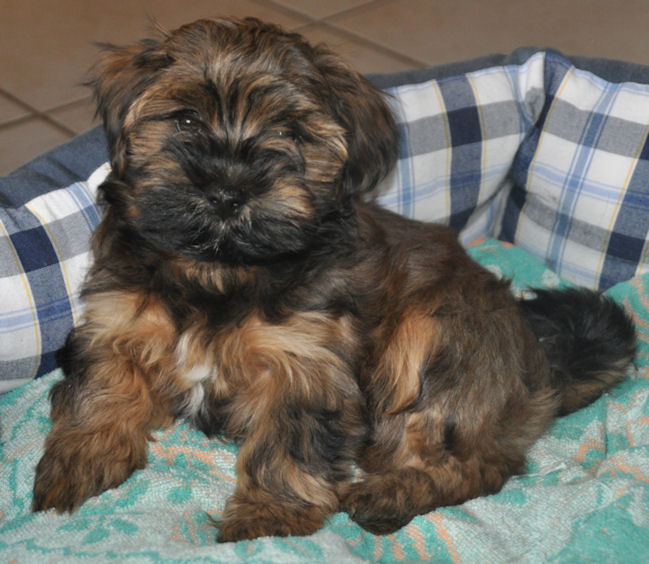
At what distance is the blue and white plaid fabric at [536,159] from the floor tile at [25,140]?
51.8 inches

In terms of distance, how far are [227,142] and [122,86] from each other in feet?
1.33

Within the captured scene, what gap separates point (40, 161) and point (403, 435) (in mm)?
1708

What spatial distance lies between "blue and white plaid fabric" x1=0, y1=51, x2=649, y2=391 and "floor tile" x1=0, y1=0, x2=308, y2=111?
6.41 feet

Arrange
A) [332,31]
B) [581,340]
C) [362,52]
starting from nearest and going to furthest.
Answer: [581,340] < [362,52] < [332,31]

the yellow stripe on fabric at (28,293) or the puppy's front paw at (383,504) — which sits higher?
the yellow stripe on fabric at (28,293)

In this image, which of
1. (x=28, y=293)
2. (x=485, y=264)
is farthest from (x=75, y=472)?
(x=485, y=264)

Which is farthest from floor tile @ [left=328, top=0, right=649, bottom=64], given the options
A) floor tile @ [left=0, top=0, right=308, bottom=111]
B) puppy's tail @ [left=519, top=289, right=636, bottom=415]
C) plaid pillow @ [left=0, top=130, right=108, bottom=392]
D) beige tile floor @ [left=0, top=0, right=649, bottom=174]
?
plaid pillow @ [left=0, top=130, right=108, bottom=392]

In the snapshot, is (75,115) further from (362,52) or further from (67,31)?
(362,52)

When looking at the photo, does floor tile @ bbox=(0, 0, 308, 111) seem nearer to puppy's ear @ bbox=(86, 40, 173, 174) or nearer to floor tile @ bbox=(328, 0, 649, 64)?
floor tile @ bbox=(328, 0, 649, 64)

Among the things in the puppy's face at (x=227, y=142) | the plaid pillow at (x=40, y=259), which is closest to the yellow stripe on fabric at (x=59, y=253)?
the plaid pillow at (x=40, y=259)

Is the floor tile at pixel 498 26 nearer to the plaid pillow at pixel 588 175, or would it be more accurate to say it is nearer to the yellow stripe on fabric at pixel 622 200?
the plaid pillow at pixel 588 175

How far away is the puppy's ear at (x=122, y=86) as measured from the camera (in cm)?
227

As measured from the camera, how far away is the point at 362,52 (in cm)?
515

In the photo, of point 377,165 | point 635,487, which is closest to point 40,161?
point 377,165
